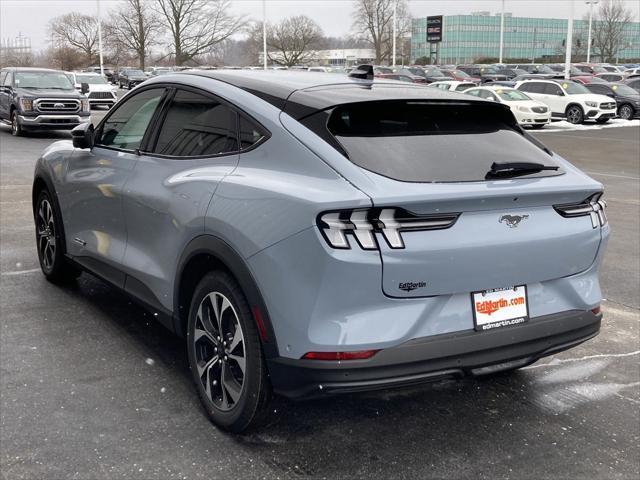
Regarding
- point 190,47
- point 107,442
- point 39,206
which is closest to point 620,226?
point 39,206

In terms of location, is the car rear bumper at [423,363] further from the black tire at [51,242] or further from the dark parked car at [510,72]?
the dark parked car at [510,72]

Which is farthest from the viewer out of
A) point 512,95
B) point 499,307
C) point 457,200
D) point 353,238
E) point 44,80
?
point 512,95

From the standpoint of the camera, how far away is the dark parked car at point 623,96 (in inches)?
1197

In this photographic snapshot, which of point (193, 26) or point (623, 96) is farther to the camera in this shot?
point (193, 26)

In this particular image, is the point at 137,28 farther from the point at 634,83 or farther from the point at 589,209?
the point at 589,209

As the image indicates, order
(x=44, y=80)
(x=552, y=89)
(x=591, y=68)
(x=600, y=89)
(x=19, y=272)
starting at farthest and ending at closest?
(x=591, y=68)
(x=600, y=89)
(x=552, y=89)
(x=44, y=80)
(x=19, y=272)

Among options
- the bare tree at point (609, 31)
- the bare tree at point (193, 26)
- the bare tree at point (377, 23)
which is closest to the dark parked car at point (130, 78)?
the bare tree at point (193, 26)

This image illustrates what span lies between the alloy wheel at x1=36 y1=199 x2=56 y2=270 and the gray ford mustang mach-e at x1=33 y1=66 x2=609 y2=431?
1.83 m

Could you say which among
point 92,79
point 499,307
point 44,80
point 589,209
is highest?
point 44,80

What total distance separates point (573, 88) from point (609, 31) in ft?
245

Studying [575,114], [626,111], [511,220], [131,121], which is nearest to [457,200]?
[511,220]

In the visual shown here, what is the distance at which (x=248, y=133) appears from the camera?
349cm

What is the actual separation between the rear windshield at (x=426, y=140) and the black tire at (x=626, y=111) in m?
29.8

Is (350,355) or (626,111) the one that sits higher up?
(350,355)
